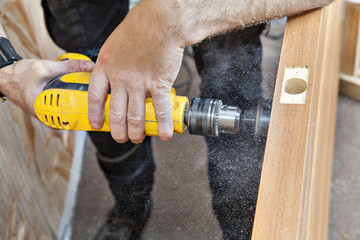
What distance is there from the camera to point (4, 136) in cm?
96

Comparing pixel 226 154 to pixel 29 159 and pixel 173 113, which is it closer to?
pixel 173 113

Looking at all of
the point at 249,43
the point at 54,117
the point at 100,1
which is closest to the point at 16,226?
the point at 54,117

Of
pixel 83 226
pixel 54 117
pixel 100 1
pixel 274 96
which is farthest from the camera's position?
pixel 100 1

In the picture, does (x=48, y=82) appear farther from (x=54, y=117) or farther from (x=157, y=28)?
(x=157, y=28)

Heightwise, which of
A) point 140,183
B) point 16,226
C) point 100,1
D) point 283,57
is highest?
point 100,1

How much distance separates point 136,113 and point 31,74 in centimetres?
28

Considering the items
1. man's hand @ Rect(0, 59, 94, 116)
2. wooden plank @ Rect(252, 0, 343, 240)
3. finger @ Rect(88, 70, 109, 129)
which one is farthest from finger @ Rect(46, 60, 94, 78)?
wooden plank @ Rect(252, 0, 343, 240)

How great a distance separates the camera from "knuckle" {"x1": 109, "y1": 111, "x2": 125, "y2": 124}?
67cm

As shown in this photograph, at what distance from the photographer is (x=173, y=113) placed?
65 centimetres

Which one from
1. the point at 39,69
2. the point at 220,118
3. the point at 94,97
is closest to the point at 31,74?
the point at 39,69

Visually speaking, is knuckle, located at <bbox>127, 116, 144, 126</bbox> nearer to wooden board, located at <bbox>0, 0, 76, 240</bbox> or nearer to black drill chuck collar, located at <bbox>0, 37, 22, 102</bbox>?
black drill chuck collar, located at <bbox>0, 37, 22, 102</bbox>

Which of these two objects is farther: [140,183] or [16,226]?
[16,226]

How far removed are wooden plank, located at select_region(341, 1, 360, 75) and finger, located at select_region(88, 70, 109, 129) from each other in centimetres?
115

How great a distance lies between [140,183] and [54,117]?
214 millimetres
